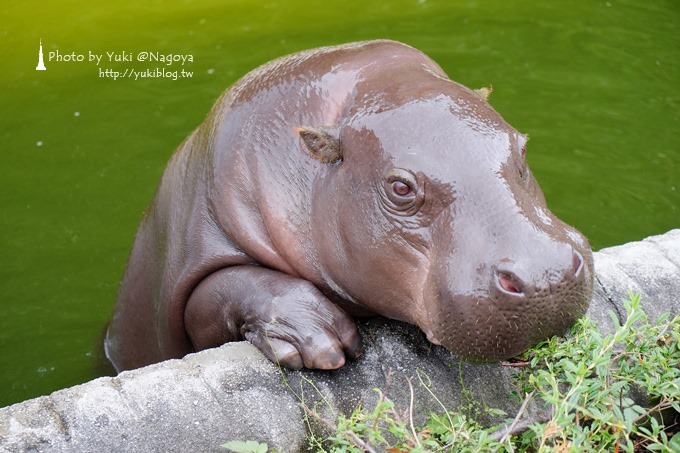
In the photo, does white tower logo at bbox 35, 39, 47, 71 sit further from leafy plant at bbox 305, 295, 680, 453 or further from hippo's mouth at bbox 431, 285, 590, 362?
hippo's mouth at bbox 431, 285, 590, 362

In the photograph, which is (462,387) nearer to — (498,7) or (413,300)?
(413,300)

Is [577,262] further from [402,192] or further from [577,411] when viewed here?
[402,192]

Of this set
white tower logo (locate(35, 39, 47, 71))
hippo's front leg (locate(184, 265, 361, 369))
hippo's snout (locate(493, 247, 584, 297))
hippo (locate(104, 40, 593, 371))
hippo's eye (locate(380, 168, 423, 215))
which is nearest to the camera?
hippo's snout (locate(493, 247, 584, 297))

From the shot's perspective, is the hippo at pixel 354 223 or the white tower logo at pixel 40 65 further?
the white tower logo at pixel 40 65

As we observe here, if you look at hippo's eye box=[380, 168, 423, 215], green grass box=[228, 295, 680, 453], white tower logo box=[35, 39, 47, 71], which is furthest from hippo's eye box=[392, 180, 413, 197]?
white tower logo box=[35, 39, 47, 71]

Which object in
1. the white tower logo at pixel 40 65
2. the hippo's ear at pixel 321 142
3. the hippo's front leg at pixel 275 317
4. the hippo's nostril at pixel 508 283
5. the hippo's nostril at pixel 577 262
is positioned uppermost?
the hippo's ear at pixel 321 142

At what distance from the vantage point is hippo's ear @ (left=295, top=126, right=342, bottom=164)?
3701 mm

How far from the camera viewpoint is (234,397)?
347 centimetres

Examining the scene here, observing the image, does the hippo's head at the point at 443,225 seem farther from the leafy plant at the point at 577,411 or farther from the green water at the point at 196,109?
the green water at the point at 196,109

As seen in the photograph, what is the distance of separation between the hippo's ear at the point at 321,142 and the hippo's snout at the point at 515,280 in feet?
2.76

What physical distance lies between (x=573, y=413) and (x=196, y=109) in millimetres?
5455

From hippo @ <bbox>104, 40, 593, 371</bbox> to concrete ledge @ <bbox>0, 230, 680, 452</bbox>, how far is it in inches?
4.3

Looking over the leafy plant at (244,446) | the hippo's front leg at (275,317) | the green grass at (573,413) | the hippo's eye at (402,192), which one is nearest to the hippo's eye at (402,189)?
the hippo's eye at (402,192)

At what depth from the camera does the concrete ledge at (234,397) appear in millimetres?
3205
